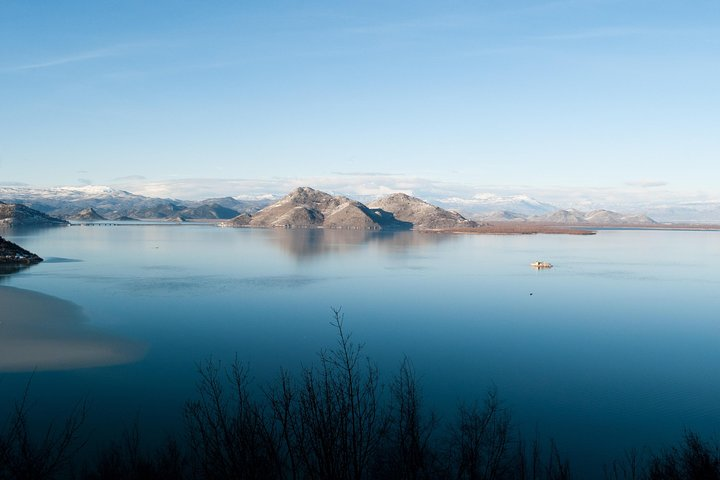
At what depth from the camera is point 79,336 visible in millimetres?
15602

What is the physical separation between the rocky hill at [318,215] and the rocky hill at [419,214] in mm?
3638

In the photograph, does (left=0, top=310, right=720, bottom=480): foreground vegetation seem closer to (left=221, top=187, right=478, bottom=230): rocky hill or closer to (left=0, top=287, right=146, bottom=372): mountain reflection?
(left=0, top=287, right=146, bottom=372): mountain reflection

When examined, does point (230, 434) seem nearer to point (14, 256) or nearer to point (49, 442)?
point (49, 442)

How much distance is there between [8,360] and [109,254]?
31880 mm

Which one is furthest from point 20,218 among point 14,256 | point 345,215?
point 14,256

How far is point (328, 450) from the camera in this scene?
4.96 meters

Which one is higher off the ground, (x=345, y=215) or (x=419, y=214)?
(x=419, y=214)

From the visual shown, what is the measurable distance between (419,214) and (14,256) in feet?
313

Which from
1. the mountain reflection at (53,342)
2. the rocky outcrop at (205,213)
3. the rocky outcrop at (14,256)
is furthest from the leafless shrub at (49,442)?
the rocky outcrop at (205,213)

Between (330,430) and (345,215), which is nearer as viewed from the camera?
(330,430)

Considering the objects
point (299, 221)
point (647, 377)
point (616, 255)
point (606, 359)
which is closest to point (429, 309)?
point (606, 359)

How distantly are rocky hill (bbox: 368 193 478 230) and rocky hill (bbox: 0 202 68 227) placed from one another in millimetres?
67777

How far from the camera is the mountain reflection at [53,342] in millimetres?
12961

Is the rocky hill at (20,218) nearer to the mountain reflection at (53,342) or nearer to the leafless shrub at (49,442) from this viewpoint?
the mountain reflection at (53,342)
